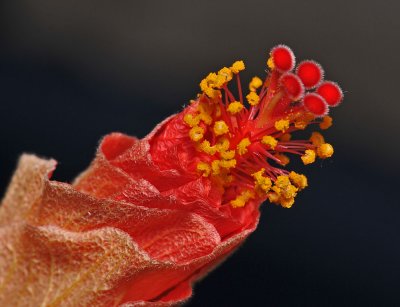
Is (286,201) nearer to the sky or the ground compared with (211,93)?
nearer to the ground

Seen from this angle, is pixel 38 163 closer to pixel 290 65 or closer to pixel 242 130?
pixel 242 130

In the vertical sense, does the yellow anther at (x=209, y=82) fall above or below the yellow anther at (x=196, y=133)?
above

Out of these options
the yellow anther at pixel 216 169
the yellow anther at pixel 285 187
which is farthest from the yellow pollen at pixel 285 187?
the yellow anther at pixel 216 169

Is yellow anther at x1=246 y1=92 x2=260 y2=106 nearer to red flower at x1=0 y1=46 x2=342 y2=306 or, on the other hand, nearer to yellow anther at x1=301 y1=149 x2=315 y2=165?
red flower at x1=0 y1=46 x2=342 y2=306

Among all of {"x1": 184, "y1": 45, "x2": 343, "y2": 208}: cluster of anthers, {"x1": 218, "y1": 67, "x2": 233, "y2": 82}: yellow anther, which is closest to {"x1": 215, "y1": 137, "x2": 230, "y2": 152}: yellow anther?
{"x1": 184, "y1": 45, "x2": 343, "y2": 208}: cluster of anthers

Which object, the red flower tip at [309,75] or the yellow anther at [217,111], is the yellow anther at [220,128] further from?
the red flower tip at [309,75]

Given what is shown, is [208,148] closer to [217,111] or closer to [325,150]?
[217,111]

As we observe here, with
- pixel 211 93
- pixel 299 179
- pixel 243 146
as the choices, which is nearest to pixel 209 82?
pixel 211 93
